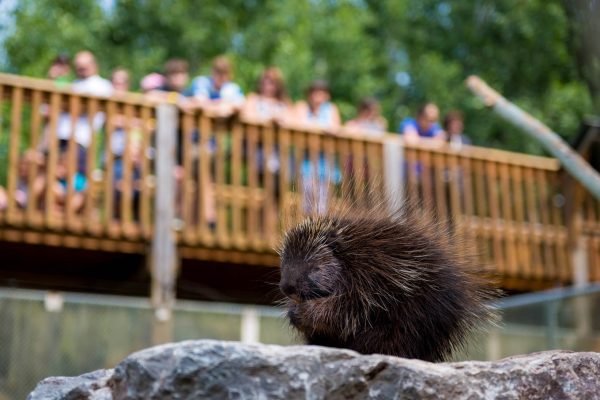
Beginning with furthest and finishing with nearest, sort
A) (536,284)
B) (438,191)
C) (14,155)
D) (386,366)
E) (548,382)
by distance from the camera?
1. (536,284)
2. (438,191)
3. (14,155)
4. (548,382)
5. (386,366)

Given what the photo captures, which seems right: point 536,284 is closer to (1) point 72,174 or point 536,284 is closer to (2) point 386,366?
(1) point 72,174

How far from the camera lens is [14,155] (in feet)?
32.2

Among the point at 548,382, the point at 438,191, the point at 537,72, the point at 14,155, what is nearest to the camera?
the point at 548,382

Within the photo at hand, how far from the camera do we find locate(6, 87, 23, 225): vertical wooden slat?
9664 millimetres

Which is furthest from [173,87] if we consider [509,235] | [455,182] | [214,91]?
[509,235]

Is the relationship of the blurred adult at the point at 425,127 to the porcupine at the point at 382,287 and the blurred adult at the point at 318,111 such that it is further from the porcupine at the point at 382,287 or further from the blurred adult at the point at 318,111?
the porcupine at the point at 382,287

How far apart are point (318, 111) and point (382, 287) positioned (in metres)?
7.77

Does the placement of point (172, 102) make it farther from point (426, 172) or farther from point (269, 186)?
point (426, 172)

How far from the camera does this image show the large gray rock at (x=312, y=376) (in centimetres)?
309

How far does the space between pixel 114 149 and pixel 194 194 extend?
98 cm

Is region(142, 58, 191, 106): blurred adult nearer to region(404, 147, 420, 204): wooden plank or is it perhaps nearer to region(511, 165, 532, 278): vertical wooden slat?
region(404, 147, 420, 204): wooden plank

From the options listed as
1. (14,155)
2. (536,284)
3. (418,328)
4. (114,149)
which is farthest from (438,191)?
(418,328)

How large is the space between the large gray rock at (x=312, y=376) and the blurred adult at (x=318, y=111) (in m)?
8.14

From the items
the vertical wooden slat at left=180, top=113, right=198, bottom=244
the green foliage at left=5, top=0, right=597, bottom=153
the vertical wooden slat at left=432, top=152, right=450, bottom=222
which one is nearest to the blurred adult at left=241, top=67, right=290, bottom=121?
the vertical wooden slat at left=180, top=113, right=198, bottom=244
